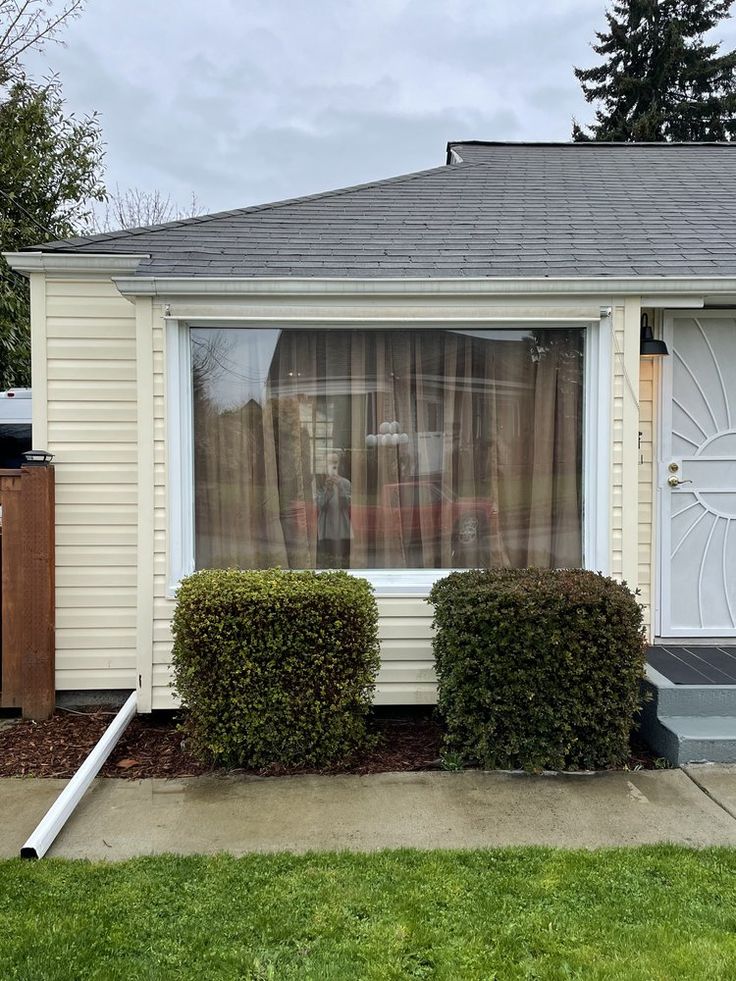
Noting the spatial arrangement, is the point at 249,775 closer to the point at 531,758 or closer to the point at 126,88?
the point at 531,758

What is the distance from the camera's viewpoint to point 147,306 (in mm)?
4184

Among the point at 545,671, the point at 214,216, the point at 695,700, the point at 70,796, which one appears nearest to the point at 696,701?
the point at 695,700

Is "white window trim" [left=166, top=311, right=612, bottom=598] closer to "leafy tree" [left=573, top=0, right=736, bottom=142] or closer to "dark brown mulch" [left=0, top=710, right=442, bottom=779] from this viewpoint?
"dark brown mulch" [left=0, top=710, right=442, bottom=779]

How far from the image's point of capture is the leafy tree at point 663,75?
23250 mm

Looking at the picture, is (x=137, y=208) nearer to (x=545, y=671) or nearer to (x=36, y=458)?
(x=36, y=458)

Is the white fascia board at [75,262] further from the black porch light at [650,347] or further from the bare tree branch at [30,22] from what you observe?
the bare tree branch at [30,22]

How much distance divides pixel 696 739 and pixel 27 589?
13.4 feet

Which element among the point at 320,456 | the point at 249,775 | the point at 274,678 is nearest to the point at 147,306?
the point at 320,456

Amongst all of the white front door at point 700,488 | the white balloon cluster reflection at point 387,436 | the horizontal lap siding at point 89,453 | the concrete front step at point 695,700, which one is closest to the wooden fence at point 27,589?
the horizontal lap siding at point 89,453

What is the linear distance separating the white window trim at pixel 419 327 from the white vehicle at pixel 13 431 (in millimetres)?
3687

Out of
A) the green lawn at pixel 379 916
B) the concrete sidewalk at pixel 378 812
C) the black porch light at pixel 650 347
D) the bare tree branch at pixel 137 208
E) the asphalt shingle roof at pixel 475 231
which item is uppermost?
the bare tree branch at pixel 137 208

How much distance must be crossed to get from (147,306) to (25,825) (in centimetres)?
287

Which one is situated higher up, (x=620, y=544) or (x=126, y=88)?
A: (x=126, y=88)

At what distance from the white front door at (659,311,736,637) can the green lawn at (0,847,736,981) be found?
2340 millimetres
